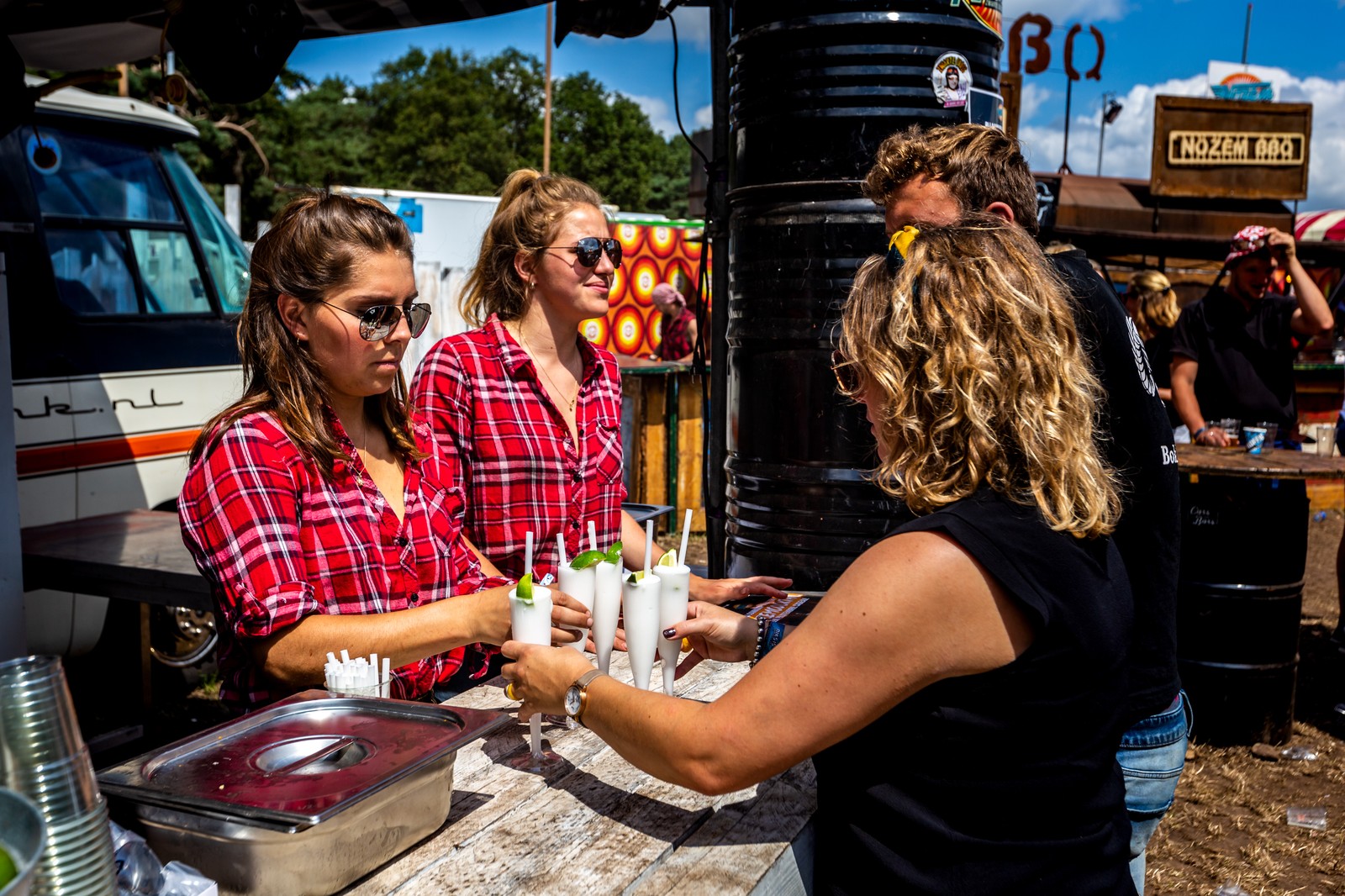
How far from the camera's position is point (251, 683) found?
2016 mm

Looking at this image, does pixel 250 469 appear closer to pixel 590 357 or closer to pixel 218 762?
pixel 218 762

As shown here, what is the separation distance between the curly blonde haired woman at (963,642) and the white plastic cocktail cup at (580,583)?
0.42 meters

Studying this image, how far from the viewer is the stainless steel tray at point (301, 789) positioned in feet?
4.31

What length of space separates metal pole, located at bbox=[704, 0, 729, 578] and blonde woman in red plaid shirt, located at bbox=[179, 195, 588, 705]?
1.43m

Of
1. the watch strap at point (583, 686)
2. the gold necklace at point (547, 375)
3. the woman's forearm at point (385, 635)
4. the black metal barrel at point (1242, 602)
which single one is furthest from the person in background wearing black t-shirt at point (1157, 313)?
the watch strap at point (583, 686)

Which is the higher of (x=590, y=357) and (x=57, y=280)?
(x=57, y=280)

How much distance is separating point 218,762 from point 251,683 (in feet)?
1.73

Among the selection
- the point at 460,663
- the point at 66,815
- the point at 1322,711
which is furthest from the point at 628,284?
the point at 66,815

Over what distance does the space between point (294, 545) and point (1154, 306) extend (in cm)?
718

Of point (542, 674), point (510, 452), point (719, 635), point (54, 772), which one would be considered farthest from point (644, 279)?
point (54, 772)

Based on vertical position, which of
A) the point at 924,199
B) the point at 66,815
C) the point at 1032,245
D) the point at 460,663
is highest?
the point at 924,199

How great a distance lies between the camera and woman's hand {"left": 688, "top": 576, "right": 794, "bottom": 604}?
2516 millimetres

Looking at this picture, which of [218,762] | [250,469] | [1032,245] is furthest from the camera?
[250,469]

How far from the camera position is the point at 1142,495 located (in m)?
2.15
